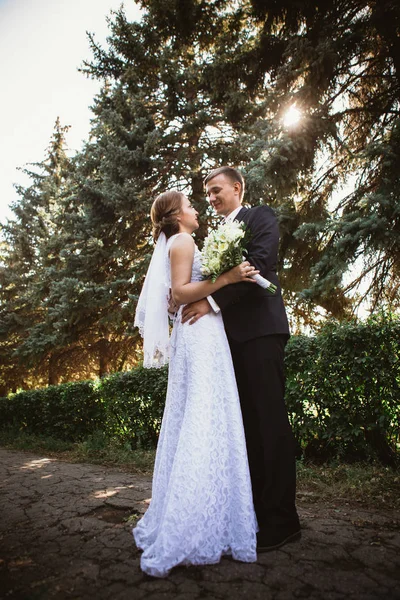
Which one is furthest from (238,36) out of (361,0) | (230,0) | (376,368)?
(376,368)

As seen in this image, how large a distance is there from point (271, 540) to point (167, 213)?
95.3 inches

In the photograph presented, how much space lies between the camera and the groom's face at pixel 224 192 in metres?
2.96

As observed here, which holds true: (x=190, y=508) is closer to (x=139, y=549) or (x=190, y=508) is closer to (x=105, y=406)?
(x=139, y=549)

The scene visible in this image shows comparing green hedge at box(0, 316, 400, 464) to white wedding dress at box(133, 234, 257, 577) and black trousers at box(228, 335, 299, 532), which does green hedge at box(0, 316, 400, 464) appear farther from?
white wedding dress at box(133, 234, 257, 577)

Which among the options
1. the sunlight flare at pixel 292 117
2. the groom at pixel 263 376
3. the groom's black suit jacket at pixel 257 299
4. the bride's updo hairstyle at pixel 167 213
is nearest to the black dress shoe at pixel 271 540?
the groom at pixel 263 376

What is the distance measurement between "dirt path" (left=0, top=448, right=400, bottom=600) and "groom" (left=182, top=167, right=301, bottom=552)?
23 cm

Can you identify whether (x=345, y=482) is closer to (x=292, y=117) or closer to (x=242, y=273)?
(x=242, y=273)

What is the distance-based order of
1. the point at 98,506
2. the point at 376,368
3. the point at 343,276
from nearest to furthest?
the point at 98,506 < the point at 376,368 < the point at 343,276

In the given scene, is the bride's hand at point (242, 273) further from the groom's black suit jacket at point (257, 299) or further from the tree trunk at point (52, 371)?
the tree trunk at point (52, 371)

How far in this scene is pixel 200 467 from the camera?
2.25m

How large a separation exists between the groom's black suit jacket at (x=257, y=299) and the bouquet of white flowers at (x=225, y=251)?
13cm

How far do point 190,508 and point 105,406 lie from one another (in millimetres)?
5696

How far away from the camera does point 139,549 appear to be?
2344 mm

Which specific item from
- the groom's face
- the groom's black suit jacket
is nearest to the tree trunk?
the groom's face
